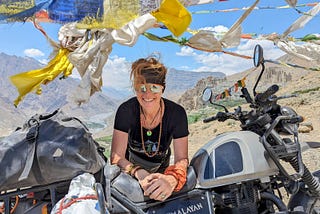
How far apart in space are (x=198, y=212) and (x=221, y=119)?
2.65ft

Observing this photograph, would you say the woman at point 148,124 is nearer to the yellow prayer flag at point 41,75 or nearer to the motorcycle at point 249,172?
the motorcycle at point 249,172

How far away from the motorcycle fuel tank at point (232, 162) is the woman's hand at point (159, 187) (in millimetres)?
266

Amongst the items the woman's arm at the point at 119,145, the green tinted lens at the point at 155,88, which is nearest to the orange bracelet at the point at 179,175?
the woman's arm at the point at 119,145

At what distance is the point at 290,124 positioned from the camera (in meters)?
3.00

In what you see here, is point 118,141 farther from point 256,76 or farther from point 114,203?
point 256,76

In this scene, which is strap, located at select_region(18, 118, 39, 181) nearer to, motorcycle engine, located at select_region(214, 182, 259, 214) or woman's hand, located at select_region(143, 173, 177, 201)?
woman's hand, located at select_region(143, 173, 177, 201)

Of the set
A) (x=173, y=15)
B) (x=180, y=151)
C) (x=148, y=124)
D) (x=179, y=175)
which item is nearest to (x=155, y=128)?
(x=148, y=124)

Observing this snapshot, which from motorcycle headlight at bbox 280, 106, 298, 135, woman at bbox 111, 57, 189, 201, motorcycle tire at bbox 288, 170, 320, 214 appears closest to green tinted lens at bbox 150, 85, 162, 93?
woman at bbox 111, 57, 189, 201

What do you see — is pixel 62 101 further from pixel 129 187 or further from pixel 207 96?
pixel 207 96

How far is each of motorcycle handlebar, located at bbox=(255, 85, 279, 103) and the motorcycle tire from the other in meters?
0.78

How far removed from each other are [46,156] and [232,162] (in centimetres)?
119

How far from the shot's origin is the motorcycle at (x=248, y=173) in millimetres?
2705

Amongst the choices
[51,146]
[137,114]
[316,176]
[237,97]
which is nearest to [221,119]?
[237,97]

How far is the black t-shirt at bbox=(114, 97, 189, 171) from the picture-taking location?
308cm
